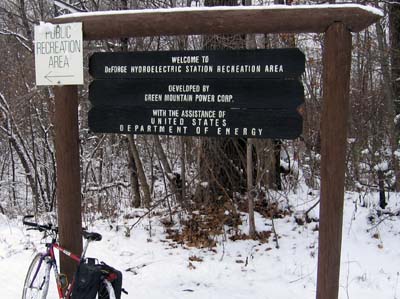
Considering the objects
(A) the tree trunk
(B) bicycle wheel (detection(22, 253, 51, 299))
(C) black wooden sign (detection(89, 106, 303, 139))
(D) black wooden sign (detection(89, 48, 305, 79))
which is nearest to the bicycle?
(B) bicycle wheel (detection(22, 253, 51, 299))

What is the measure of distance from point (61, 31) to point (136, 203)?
5.29 meters

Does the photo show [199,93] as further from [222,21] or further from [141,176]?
[141,176]

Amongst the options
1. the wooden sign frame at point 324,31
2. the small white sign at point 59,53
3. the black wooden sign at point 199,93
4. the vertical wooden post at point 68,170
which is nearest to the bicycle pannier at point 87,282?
the vertical wooden post at point 68,170

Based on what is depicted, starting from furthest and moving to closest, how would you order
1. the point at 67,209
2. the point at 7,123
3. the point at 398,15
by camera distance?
the point at 7,123 < the point at 398,15 < the point at 67,209

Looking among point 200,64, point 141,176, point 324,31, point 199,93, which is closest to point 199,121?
point 199,93

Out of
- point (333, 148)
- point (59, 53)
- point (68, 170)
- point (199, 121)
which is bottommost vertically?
point (68, 170)

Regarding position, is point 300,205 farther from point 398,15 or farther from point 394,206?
point 398,15

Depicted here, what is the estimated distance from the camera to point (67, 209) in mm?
4207

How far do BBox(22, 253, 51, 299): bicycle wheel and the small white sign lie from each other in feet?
5.23

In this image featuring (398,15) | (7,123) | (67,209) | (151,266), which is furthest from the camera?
(7,123)

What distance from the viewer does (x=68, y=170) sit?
165 inches

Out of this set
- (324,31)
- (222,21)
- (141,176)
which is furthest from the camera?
→ (141,176)

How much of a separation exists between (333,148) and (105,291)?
6.72ft

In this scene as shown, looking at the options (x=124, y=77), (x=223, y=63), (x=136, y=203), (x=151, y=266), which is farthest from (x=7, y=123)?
(x=223, y=63)
